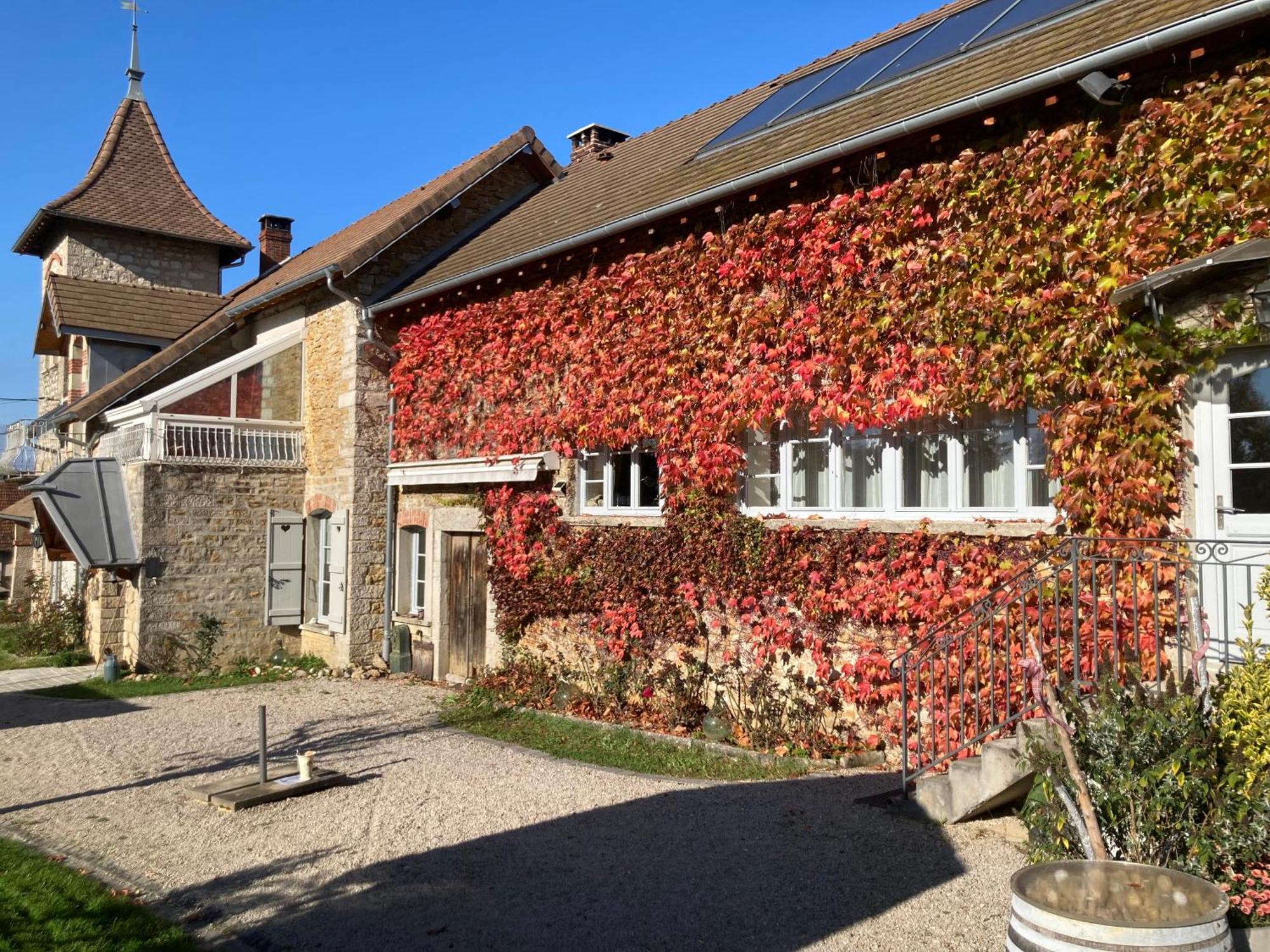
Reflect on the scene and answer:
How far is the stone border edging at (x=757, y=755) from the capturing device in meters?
7.40

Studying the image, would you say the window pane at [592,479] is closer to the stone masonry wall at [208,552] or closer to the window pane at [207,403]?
the stone masonry wall at [208,552]

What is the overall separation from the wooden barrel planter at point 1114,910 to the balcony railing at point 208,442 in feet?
40.8

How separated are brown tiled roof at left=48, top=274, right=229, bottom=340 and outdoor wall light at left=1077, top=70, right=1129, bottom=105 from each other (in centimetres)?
1676

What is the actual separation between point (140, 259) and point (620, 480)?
14.8 meters

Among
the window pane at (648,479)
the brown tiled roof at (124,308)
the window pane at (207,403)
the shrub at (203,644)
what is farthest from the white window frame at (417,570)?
the brown tiled roof at (124,308)

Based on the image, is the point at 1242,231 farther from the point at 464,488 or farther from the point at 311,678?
the point at 311,678

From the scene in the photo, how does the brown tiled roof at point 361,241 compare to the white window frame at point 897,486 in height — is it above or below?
above

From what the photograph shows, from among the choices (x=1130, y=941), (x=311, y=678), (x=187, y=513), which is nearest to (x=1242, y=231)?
(x=1130, y=941)

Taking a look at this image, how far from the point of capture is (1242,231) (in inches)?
223

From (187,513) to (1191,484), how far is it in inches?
469

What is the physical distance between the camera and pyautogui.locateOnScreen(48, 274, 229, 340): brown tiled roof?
57.3 feet

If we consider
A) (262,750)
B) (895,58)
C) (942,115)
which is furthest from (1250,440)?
(262,750)

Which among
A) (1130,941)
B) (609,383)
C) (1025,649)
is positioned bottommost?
(1130,941)

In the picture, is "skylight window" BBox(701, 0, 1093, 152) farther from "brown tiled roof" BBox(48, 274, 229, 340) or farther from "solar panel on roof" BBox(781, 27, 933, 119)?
"brown tiled roof" BBox(48, 274, 229, 340)
